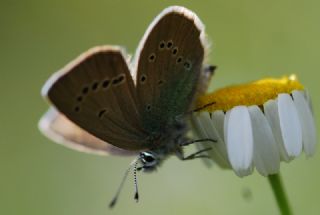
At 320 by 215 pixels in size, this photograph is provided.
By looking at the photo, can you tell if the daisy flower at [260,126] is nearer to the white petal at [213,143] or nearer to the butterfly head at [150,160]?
the white petal at [213,143]

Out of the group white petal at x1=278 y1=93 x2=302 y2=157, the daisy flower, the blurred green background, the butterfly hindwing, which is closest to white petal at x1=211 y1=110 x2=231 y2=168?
the daisy flower

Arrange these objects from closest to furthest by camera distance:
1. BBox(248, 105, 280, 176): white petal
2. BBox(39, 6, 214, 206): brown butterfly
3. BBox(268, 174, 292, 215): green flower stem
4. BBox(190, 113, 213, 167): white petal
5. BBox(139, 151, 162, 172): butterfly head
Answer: BBox(268, 174, 292, 215): green flower stem, BBox(248, 105, 280, 176): white petal, BBox(39, 6, 214, 206): brown butterfly, BBox(190, 113, 213, 167): white petal, BBox(139, 151, 162, 172): butterfly head

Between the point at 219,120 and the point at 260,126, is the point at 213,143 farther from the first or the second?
the point at 260,126

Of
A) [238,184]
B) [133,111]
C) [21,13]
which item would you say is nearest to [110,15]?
[21,13]

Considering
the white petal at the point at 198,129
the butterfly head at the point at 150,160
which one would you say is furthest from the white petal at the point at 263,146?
the butterfly head at the point at 150,160

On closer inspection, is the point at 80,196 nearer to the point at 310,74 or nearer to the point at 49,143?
the point at 49,143

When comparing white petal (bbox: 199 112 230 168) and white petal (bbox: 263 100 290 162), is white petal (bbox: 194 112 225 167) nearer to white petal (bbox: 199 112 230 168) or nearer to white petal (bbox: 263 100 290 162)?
white petal (bbox: 199 112 230 168)

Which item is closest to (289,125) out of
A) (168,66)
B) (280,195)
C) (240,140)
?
(240,140)
